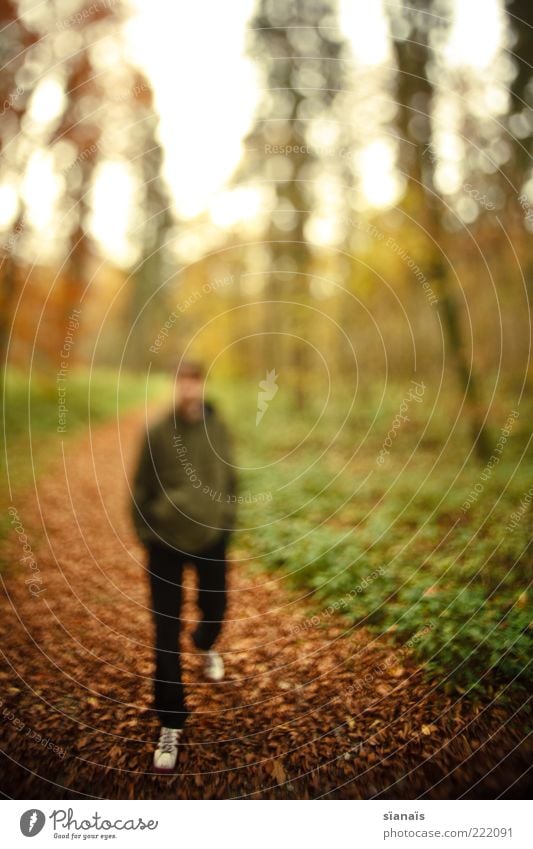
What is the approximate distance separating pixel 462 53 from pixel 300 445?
7.41 metres

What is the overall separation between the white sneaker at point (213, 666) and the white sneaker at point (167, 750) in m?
0.63

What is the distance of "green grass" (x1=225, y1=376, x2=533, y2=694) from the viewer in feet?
13.9

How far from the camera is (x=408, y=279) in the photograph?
983 cm

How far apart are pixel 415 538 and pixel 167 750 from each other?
3833mm

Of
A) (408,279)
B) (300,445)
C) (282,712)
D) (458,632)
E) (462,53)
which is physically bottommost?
(282,712)

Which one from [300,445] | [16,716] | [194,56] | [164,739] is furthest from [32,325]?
[164,739]

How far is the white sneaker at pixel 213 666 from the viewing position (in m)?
4.18

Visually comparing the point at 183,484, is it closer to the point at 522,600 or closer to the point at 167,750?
the point at 167,750

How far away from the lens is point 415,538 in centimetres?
626
